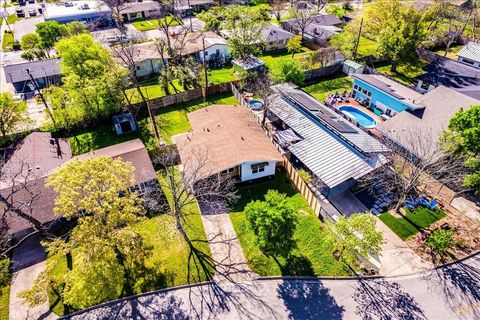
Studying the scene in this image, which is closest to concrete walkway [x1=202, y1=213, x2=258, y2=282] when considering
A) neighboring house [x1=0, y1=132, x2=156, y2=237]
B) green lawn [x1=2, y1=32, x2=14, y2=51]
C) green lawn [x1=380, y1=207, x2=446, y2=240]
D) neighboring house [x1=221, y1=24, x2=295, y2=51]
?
neighboring house [x1=0, y1=132, x2=156, y2=237]

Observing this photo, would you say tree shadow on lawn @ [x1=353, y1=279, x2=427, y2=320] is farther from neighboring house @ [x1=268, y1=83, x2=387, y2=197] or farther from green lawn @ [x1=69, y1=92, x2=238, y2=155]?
green lawn @ [x1=69, y1=92, x2=238, y2=155]

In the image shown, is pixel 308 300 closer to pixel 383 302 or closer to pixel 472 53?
pixel 383 302

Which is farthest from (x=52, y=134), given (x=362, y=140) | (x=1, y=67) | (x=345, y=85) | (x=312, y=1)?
(x=312, y=1)

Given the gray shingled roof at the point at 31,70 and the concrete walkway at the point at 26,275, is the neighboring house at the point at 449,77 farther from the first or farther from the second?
the gray shingled roof at the point at 31,70

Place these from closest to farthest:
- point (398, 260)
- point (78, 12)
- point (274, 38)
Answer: point (398, 260) → point (274, 38) → point (78, 12)

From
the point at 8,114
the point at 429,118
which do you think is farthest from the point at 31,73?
the point at 429,118

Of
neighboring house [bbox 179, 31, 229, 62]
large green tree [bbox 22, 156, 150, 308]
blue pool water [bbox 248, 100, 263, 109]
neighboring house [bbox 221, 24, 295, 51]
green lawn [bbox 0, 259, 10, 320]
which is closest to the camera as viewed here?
large green tree [bbox 22, 156, 150, 308]
